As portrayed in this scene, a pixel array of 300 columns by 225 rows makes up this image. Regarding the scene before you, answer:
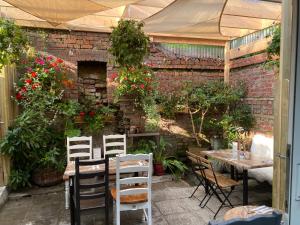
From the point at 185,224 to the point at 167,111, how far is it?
8.70 feet

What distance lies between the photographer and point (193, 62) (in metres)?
5.68

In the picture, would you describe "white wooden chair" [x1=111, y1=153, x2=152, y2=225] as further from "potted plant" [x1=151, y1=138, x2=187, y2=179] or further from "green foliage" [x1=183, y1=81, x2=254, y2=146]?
"green foliage" [x1=183, y1=81, x2=254, y2=146]

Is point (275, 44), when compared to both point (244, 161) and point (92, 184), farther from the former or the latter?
point (92, 184)

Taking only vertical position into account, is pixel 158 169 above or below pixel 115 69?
below

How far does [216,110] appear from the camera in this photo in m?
5.77

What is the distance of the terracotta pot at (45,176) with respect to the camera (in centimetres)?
436

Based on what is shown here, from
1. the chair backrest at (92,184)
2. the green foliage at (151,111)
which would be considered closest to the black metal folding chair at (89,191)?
the chair backrest at (92,184)

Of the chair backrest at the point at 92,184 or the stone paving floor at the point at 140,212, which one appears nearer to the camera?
the chair backrest at the point at 92,184

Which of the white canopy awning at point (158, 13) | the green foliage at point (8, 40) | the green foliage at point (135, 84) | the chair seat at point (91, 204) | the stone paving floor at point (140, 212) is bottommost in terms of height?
the stone paving floor at point (140, 212)

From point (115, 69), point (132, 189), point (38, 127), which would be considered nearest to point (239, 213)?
point (132, 189)

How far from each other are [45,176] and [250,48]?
472 centimetres

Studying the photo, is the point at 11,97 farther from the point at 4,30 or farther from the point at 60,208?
the point at 60,208

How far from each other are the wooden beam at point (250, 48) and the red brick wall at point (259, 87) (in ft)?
0.39

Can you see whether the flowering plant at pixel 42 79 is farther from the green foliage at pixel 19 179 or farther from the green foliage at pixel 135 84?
the green foliage at pixel 19 179
